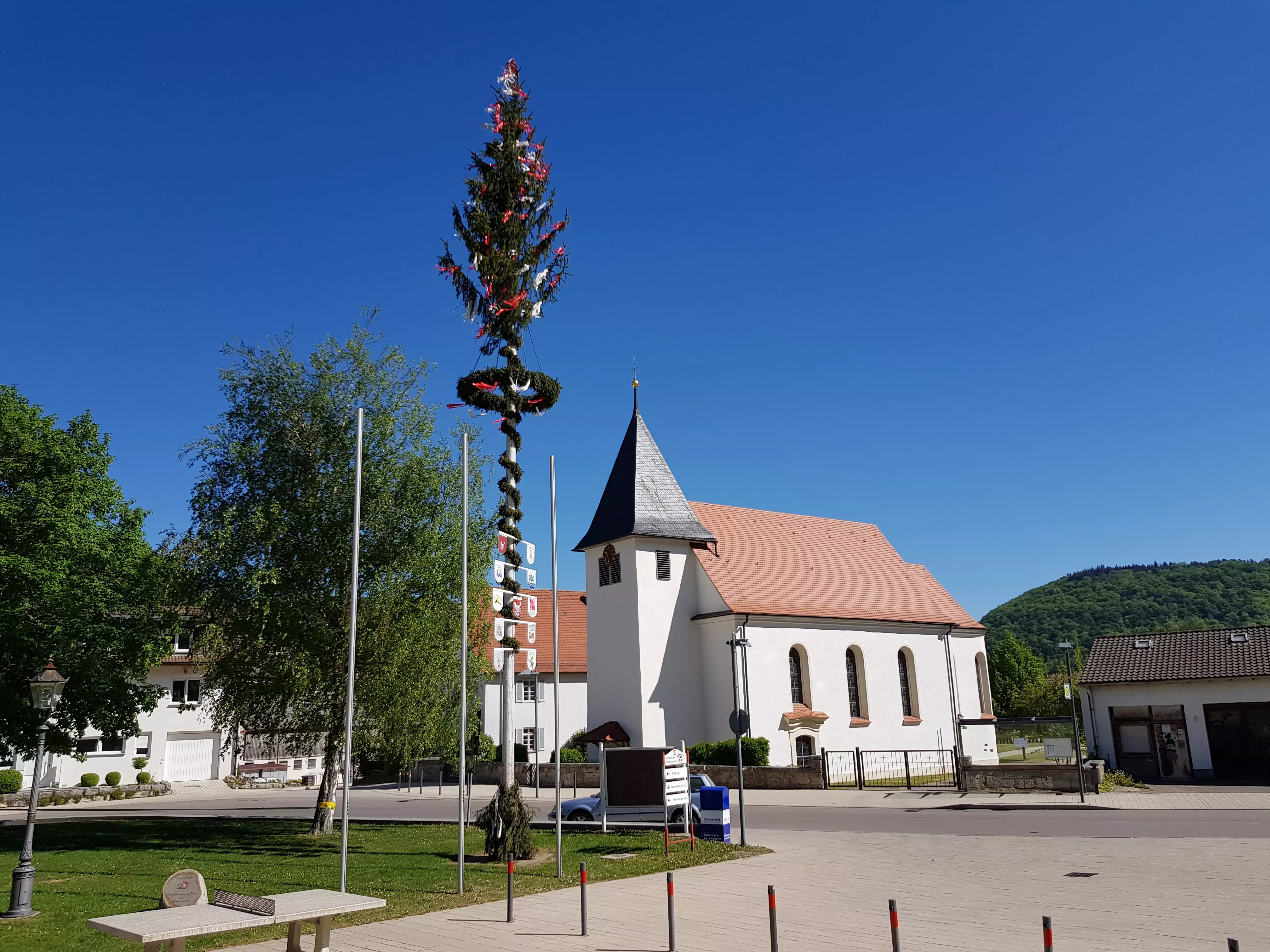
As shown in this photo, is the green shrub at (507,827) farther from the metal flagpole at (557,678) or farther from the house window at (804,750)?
the house window at (804,750)

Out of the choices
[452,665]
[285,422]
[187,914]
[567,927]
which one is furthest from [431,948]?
[285,422]

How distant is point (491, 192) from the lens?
18.6 metres

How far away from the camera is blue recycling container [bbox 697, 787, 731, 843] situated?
61.1 ft

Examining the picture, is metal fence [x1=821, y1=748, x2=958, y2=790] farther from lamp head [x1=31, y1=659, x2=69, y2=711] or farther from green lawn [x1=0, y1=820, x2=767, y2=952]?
lamp head [x1=31, y1=659, x2=69, y2=711]

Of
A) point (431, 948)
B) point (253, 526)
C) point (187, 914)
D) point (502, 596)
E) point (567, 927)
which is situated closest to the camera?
point (187, 914)

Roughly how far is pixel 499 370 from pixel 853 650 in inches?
1240

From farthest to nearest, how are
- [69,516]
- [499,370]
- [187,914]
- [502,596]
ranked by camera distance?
1. [69,516]
2. [499,370]
3. [502,596]
4. [187,914]

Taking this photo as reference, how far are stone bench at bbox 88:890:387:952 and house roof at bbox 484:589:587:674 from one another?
125 ft

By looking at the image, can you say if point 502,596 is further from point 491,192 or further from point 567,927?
point 491,192

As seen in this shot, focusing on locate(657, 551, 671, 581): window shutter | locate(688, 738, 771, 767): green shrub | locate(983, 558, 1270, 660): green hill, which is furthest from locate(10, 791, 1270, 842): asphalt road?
locate(983, 558, 1270, 660): green hill

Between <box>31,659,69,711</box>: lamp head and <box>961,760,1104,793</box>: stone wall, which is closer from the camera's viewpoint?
<box>31,659,69,711</box>: lamp head

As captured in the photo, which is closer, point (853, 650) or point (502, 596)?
point (502, 596)

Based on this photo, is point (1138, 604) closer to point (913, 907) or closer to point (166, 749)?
point (166, 749)

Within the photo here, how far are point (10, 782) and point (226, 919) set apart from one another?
37.7 m
